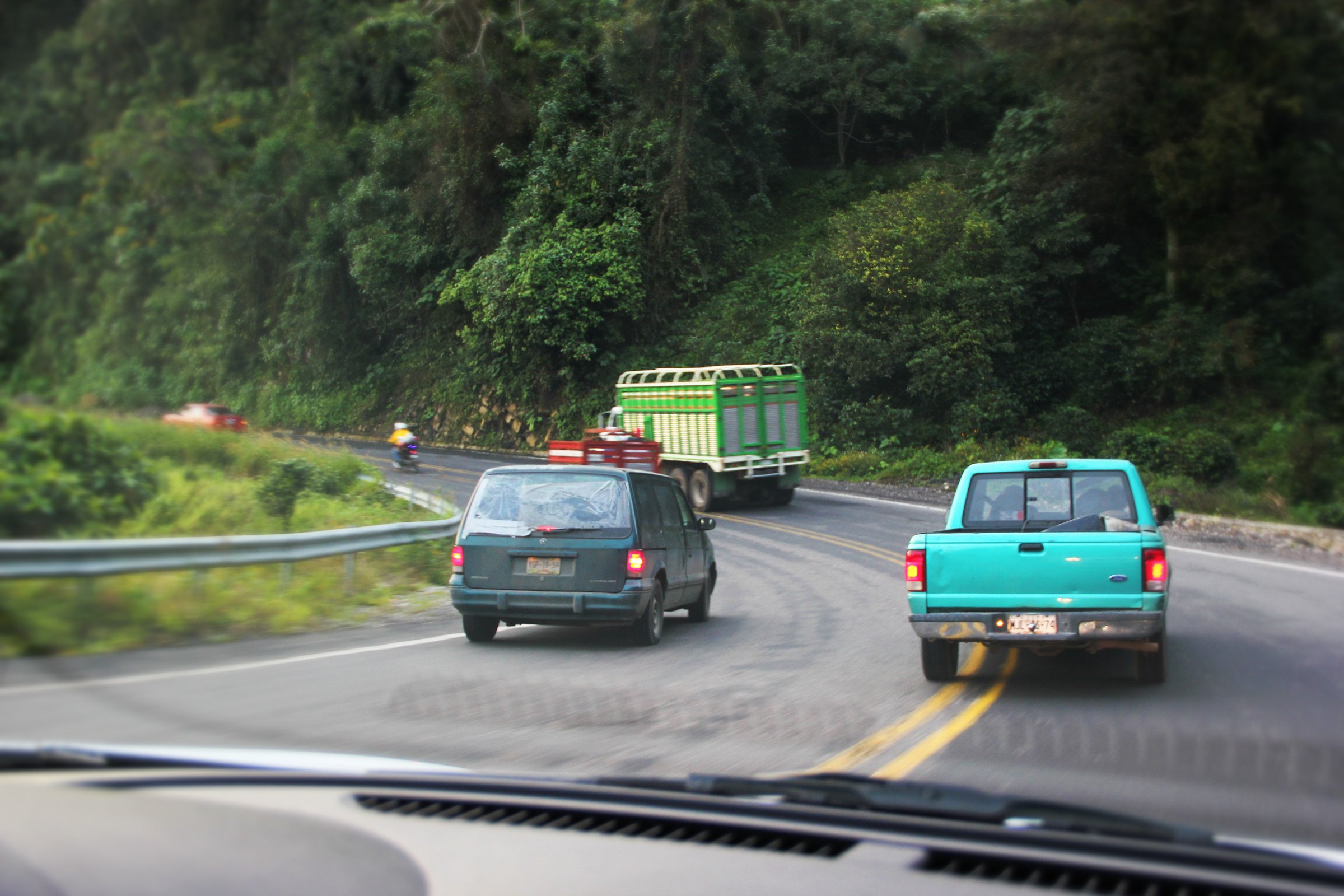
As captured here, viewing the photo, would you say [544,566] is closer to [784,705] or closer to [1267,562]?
[784,705]

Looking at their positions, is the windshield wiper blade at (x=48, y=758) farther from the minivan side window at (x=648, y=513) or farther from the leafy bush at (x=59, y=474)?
the minivan side window at (x=648, y=513)

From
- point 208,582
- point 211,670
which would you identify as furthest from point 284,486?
point 211,670

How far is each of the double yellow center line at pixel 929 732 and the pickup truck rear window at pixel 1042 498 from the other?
1.19 m

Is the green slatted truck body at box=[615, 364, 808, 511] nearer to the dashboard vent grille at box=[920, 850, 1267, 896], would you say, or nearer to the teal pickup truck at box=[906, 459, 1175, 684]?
the teal pickup truck at box=[906, 459, 1175, 684]

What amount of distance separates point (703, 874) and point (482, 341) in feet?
128

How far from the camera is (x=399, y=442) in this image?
27797 millimetres

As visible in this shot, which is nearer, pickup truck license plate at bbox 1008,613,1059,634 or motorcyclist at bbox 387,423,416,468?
pickup truck license plate at bbox 1008,613,1059,634

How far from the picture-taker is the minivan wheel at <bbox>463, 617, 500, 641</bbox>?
427 inches

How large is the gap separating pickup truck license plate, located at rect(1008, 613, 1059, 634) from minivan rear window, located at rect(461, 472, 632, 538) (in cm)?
371

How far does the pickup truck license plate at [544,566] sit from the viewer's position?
10.6 meters

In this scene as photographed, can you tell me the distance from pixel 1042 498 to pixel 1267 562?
8905mm

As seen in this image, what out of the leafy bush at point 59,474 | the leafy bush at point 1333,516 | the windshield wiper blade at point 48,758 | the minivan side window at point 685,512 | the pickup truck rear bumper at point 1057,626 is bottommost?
the leafy bush at point 1333,516

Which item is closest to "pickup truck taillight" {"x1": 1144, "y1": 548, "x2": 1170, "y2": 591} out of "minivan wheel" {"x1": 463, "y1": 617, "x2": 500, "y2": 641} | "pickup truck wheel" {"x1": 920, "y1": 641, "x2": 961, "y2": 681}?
"pickup truck wheel" {"x1": 920, "y1": 641, "x2": 961, "y2": 681}

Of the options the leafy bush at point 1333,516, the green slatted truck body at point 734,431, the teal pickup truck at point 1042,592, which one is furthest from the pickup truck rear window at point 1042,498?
the green slatted truck body at point 734,431
